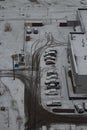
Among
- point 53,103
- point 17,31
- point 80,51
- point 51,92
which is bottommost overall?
point 53,103

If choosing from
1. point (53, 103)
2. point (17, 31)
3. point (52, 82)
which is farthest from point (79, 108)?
point (17, 31)

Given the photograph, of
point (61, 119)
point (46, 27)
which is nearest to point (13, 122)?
point (61, 119)

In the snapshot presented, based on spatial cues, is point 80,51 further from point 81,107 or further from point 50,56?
point 81,107

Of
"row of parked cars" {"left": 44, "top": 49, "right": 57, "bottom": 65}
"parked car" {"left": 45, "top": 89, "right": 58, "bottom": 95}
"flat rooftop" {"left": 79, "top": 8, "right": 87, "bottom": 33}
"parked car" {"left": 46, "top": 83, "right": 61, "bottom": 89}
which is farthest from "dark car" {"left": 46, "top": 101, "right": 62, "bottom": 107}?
"flat rooftop" {"left": 79, "top": 8, "right": 87, "bottom": 33}

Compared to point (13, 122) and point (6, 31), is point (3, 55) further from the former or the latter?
point (13, 122)

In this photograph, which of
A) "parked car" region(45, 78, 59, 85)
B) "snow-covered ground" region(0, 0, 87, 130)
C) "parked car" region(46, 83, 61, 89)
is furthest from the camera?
"parked car" region(45, 78, 59, 85)

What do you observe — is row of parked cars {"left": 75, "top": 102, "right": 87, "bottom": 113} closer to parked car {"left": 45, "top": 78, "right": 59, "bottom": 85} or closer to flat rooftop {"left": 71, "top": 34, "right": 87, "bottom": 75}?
flat rooftop {"left": 71, "top": 34, "right": 87, "bottom": 75}

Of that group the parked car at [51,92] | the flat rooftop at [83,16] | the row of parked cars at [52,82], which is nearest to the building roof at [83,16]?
the flat rooftop at [83,16]
